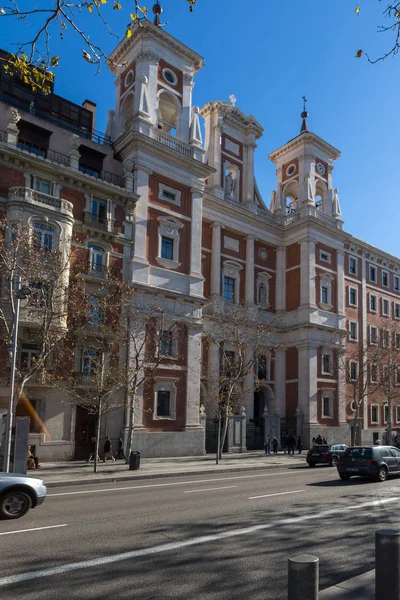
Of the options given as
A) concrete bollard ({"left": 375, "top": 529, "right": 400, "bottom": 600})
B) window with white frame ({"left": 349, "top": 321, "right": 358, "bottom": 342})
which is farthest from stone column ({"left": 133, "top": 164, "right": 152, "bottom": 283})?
concrete bollard ({"left": 375, "top": 529, "right": 400, "bottom": 600})

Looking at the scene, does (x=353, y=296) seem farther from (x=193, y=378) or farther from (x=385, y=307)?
(x=193, y=378)

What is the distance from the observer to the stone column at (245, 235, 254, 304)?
4200 centimetres

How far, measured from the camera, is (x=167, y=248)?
113 feet

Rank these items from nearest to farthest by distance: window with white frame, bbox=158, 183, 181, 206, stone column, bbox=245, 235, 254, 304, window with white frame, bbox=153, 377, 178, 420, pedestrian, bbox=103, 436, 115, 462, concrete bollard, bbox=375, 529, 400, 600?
concrete bollard, bbox=375, 529, 400, 600
pedestrian, bbox=103, 436, 115, 462
window with white frame, bbox=153, 377, 178, 420
window with white frame, bbox=158, 183, 181, 206
stone column, bbox=245, 235, 254, 304

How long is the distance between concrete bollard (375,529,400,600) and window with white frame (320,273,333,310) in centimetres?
4066

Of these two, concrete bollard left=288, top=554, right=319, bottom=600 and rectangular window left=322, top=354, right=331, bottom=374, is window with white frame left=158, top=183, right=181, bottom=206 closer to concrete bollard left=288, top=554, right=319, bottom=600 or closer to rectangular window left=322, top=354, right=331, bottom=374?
rectangular window left=322, top=354, right=331, bottom=374

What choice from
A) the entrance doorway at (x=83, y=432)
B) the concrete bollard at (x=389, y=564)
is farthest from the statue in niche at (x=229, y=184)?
the concrete bollard at (x=389, y=564)

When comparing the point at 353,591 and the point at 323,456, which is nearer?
the point at 353,591

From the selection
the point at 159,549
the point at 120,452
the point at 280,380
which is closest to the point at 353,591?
the point at 159,549

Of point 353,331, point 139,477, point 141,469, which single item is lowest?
point 141,469

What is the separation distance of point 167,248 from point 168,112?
44.0ft

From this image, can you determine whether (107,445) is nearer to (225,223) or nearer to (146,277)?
(146,277)

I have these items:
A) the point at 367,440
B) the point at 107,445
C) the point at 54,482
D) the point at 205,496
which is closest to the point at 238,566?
the point at 205,496

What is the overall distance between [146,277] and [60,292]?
28.9 feet
